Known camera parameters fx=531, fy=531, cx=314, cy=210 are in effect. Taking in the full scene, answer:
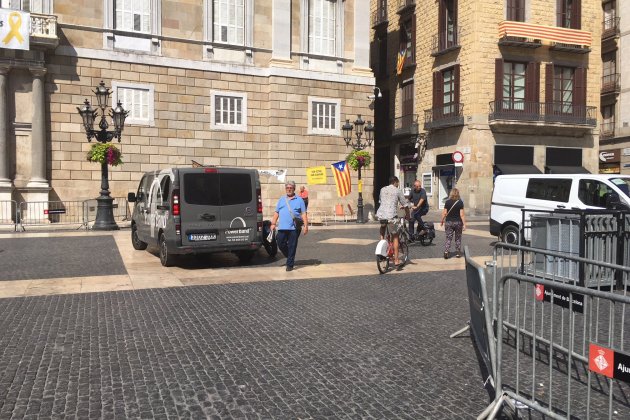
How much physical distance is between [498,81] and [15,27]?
77.3 feet

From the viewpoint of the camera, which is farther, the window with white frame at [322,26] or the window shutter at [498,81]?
the window shutter at [498,81]

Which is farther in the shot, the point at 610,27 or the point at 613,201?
the point at 610,27

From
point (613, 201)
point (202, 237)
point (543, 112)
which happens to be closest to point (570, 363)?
point (202, 237)

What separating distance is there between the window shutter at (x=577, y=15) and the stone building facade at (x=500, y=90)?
0.05m

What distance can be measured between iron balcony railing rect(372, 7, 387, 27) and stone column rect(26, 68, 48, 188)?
80.7 feet

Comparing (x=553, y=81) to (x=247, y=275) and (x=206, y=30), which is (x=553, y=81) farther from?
(x=247, y=275)

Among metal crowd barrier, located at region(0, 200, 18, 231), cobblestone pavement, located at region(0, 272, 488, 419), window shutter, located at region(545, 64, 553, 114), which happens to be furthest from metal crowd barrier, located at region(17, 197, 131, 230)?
window shutter, located at region(545, 64, 553, 114)

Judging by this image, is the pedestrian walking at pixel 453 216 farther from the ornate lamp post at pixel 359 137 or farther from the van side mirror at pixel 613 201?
the ornate lamp post at pixel 359 137

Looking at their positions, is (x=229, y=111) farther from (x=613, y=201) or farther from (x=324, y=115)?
(x=613, y=201)

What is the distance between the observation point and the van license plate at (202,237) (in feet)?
34.7

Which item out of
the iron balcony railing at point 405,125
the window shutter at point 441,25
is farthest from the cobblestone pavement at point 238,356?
the iron balcony railing at point 405,125

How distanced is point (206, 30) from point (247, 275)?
17.9m

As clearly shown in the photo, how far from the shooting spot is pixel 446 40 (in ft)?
102

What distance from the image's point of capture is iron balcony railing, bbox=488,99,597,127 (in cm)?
2936
